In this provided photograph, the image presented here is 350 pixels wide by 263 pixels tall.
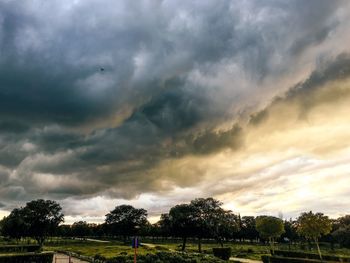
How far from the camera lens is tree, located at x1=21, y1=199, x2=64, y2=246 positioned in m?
114

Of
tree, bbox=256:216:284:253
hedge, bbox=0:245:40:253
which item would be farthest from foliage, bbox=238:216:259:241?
hedge, bbox=0:245:40:253

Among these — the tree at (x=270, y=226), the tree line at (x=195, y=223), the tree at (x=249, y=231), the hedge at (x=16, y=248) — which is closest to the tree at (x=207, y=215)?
the tree line at (x=195, y=223)

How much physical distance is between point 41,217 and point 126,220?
154 ft

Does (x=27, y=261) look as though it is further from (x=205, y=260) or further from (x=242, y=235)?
(x=242, y=235)

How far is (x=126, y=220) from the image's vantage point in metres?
154

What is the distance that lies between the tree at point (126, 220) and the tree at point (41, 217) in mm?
40588

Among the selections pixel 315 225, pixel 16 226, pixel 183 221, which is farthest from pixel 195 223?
pixel 16 226

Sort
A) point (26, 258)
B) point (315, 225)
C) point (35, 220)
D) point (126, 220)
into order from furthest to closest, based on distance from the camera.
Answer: point (126, 220), point (35, 220), point (315, 225), point (26, 258)

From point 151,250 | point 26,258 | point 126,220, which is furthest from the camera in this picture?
point 126,220

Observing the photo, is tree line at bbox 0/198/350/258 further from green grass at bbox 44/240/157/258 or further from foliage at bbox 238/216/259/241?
foliage at bbox 238/216/259/241

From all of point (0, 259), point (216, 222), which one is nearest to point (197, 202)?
point (216, 222)

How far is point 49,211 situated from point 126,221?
45.3 meters

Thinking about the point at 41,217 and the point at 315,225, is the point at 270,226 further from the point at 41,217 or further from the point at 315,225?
the point at 41,217

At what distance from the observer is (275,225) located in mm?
81438
